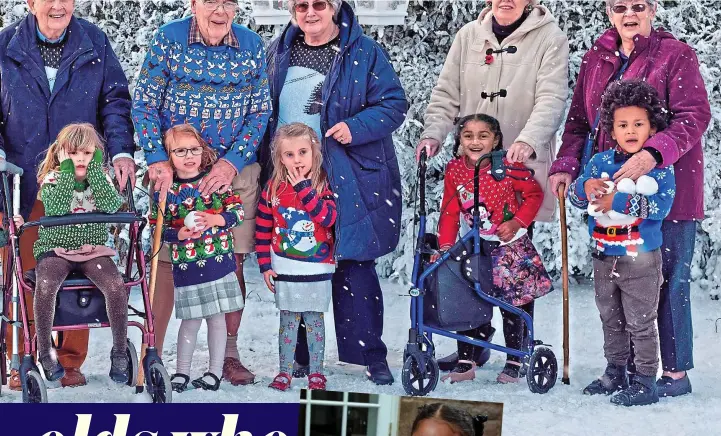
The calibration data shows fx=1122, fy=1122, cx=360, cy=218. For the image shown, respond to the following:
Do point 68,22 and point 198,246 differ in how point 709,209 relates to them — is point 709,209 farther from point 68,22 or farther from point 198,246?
point 68,22

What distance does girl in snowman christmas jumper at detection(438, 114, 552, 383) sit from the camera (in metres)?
5.47

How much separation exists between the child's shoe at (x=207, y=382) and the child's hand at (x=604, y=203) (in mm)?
1956

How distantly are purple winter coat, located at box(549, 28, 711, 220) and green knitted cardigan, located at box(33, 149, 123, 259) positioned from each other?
6.99 ft

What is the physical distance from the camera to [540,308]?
7258 mm

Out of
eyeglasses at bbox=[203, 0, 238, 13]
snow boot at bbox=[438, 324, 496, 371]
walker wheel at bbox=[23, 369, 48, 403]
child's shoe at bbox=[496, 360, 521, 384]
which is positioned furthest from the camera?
snow boot at bbox=[438, 324, 496, 371]

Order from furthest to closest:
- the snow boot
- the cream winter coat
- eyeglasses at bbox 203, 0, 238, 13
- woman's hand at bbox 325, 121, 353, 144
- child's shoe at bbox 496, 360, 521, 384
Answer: the snow boot < child's shoe at bbox 496, 360, 521, 384 < the cream winter coat < woman's hand at bbox 325, 121, 353, 144 < eyeglasses at bbox 203, 0, 238, 13

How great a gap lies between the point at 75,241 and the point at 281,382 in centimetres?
117

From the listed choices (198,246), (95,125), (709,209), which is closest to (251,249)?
(198,246)

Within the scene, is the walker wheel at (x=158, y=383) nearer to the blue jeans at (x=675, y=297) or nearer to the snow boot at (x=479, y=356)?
the snow boot at (x=479, y=356)

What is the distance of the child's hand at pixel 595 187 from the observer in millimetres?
5148

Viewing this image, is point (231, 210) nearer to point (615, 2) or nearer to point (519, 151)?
point (519, 151)

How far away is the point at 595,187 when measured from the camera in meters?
5.16

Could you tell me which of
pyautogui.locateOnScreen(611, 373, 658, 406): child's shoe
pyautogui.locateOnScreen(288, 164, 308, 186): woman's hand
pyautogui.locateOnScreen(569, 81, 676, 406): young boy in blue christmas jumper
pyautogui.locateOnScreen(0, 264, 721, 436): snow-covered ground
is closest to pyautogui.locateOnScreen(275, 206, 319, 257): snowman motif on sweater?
pyautogui.locateOnScreen(288, 164, 308, 186): woman's hand

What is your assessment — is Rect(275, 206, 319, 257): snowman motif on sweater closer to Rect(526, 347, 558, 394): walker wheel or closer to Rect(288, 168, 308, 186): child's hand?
Rect(288, 168, 308, 186): child's hand
